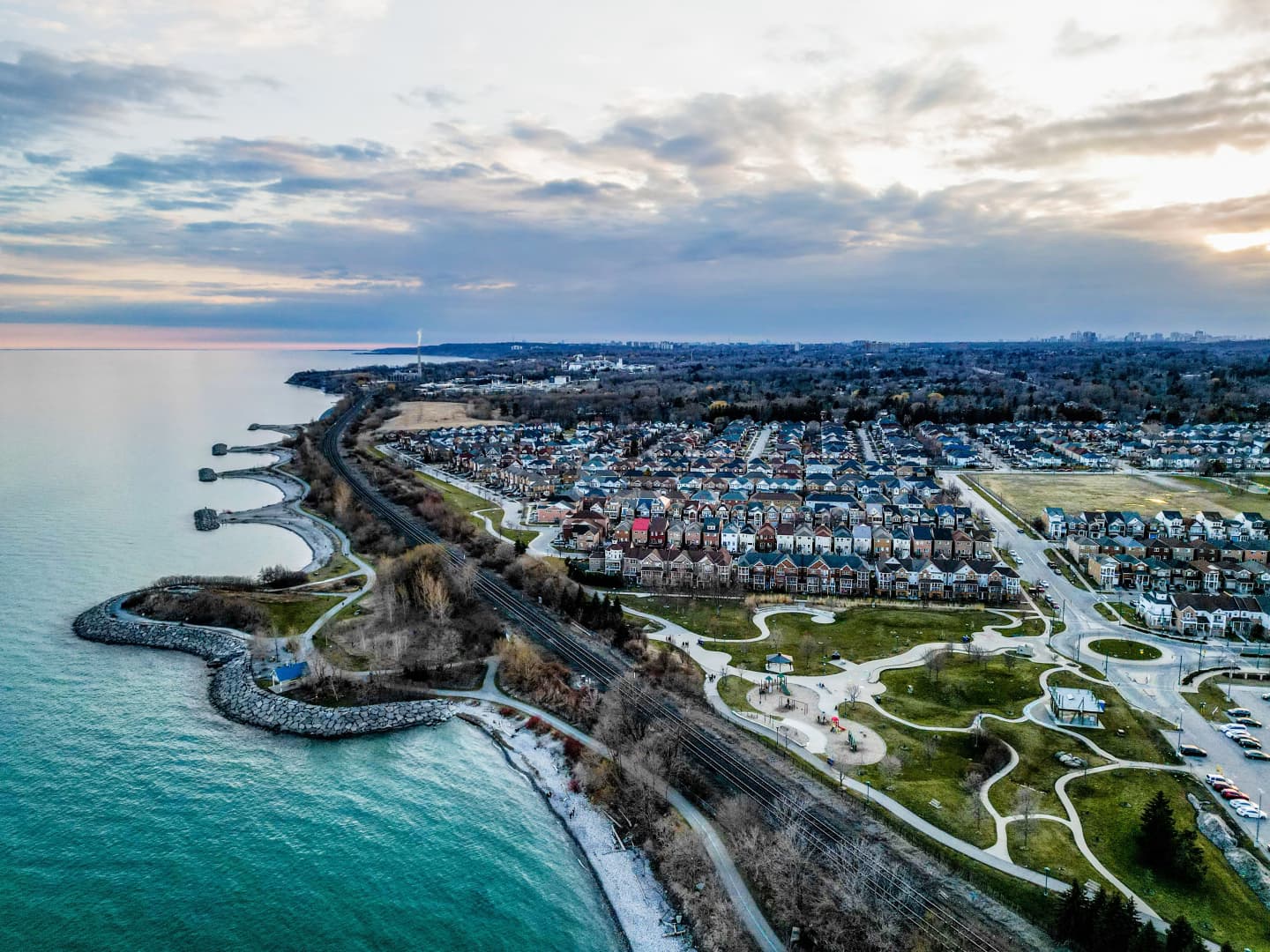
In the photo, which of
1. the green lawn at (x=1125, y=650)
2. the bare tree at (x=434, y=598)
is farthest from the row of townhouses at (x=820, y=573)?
the bare tree at (x=434, y=598)

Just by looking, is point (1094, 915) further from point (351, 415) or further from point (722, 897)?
point (351, 415)

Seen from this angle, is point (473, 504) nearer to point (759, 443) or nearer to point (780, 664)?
point (780, 664)

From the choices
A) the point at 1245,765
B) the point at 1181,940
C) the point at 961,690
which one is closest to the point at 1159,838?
the point at 1181,940

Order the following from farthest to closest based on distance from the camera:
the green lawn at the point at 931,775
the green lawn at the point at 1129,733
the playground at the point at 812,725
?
the playground at the point at 812,725 → the green lawn at the point at 1129,733 → the green lawn at the point at 931,775

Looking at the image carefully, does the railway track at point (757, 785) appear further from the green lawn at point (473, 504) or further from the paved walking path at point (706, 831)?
the green lawn at point (473, 504)

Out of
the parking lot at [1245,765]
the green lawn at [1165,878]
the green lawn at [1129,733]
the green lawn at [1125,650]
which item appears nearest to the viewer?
the green lawn at [1165,878]

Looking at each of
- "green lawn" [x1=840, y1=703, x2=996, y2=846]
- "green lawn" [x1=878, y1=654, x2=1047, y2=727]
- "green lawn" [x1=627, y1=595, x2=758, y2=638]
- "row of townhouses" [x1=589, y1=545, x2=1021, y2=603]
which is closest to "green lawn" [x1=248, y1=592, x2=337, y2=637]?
"row of townhouses" [x1=589, y1=545, x2=1021, y2=603]

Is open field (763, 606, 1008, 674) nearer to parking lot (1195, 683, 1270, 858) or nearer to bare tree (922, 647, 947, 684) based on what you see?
bare tree (922, 647, 947, 684)
